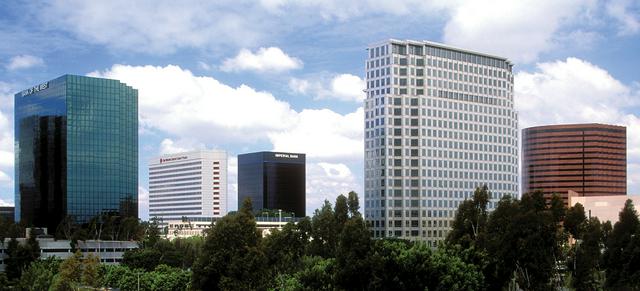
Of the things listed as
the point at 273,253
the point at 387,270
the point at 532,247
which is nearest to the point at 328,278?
the point at 387,270

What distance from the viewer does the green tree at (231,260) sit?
84.1m

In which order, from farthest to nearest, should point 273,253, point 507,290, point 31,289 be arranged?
point 31,289, point 273,253, point 507,290

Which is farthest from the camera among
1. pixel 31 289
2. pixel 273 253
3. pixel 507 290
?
pixel 31 289

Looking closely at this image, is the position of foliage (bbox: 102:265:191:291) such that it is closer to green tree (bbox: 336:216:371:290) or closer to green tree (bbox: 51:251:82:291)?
green tree (bbox: 51:251:82:291)

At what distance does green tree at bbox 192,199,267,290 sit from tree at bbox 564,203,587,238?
51225 millimetres

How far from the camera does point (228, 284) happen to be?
83250 mm

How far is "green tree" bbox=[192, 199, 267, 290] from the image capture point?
8412 cm

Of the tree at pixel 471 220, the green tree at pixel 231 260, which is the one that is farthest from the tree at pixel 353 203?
the green tree at pixel 231 260

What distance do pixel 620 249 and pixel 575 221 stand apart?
47.3 ft

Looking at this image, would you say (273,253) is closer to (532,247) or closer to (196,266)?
(196,266)

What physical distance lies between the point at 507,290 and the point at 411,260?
20904 millimetres

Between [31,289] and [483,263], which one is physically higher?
[483,263]

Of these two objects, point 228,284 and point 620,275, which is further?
point 620,275

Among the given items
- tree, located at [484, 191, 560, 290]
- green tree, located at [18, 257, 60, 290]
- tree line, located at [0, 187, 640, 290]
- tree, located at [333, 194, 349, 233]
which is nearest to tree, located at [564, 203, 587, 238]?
tree line, located at [0, 187, 640, 290]
